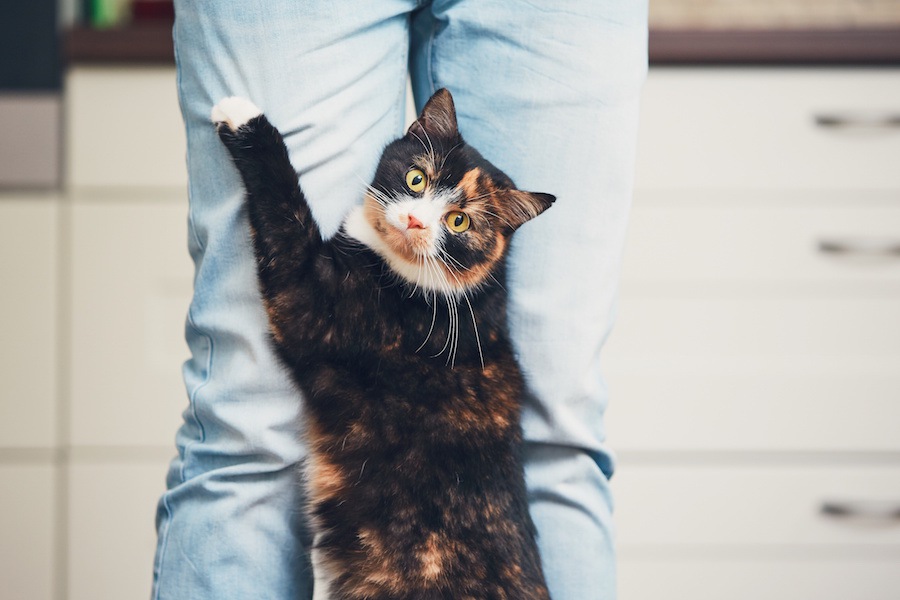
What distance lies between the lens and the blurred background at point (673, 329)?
1.42m

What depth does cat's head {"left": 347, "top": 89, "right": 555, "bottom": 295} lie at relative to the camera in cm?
83

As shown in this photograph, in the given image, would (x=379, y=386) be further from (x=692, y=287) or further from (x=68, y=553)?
(x=68, y=553)

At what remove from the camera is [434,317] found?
833 mm

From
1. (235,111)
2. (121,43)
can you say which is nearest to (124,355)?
(121,43)

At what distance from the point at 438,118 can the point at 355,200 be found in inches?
→ 5.1

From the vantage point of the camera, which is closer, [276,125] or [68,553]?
[276,125]

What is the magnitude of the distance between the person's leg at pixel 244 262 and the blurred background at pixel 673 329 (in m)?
0.73

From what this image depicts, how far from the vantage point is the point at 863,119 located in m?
1.40

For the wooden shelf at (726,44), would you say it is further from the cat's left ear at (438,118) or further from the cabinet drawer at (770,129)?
the cat's left ear at (438,118)

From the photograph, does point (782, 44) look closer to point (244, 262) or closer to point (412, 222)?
point (412, 222)

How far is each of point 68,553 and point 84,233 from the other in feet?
2.07

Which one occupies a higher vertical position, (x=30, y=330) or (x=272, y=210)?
(x=272, y=210)

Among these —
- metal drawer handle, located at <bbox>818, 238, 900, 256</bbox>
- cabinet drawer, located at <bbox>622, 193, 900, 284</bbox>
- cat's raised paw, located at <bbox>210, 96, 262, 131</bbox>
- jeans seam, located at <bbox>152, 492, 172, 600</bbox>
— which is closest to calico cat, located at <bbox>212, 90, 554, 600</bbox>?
cat's raised paw, located at <bbox>210, 96, 262, 131</bbox>

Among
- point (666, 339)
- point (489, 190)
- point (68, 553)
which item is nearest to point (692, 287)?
point (666, 339)
